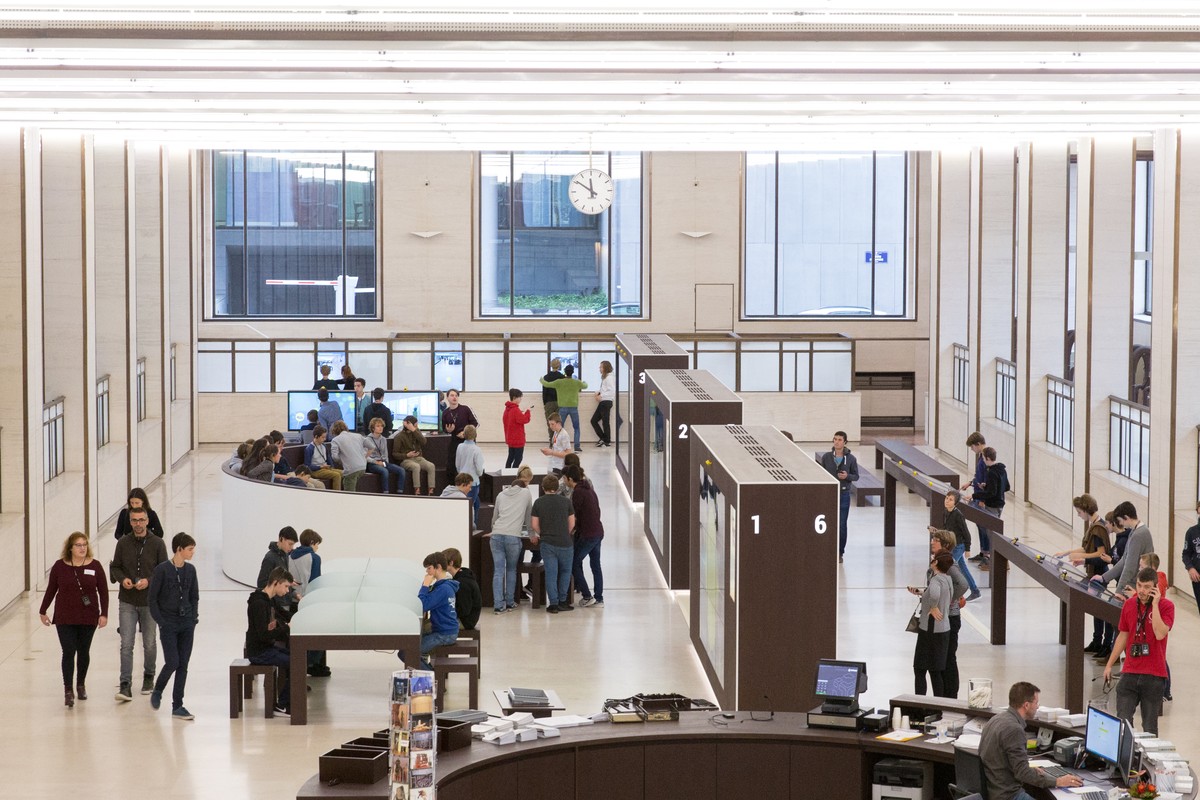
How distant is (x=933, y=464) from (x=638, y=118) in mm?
6115

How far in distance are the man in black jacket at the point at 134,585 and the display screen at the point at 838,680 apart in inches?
214

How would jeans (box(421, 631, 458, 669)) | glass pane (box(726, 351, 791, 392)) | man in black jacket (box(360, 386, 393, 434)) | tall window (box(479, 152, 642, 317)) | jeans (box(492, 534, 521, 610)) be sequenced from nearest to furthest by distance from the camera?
jeans (box(421, 631, 458, 669)), jeans (box(492, 534, 521, 610)), man in black jacket (box(360, 386, 393, 434)), glass pane (box(726, 351, 791, 392)), tall window (box(479, 152, 642, 317))

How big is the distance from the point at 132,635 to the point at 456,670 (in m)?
2.56

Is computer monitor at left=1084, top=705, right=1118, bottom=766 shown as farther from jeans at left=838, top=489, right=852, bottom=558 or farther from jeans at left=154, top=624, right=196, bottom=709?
jeans at left=838, top=489, right=852, bottom=558

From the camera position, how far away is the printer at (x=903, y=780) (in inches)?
358

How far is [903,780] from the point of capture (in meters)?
9.12

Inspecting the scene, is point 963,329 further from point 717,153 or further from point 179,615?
point 179,615

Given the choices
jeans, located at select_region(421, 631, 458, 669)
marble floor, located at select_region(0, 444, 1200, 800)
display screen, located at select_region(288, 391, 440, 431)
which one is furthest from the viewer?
display screen, located at select_region(288, 391, 440, 431)

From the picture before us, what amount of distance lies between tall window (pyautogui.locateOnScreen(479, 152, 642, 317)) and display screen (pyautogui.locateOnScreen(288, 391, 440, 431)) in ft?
22.4

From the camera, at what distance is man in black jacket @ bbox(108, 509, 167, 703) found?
12.1 meters

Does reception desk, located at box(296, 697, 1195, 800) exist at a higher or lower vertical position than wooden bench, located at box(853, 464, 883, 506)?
lower

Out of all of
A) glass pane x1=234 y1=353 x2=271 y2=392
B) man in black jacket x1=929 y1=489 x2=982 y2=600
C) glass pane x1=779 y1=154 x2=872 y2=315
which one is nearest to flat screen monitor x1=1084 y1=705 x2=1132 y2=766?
man in black jacket x1=929 y1=489 x2=982 y2=600

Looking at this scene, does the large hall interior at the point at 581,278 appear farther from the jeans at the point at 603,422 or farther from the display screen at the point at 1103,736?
the display screen at the point at 1103,736

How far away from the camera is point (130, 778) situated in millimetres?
10375
